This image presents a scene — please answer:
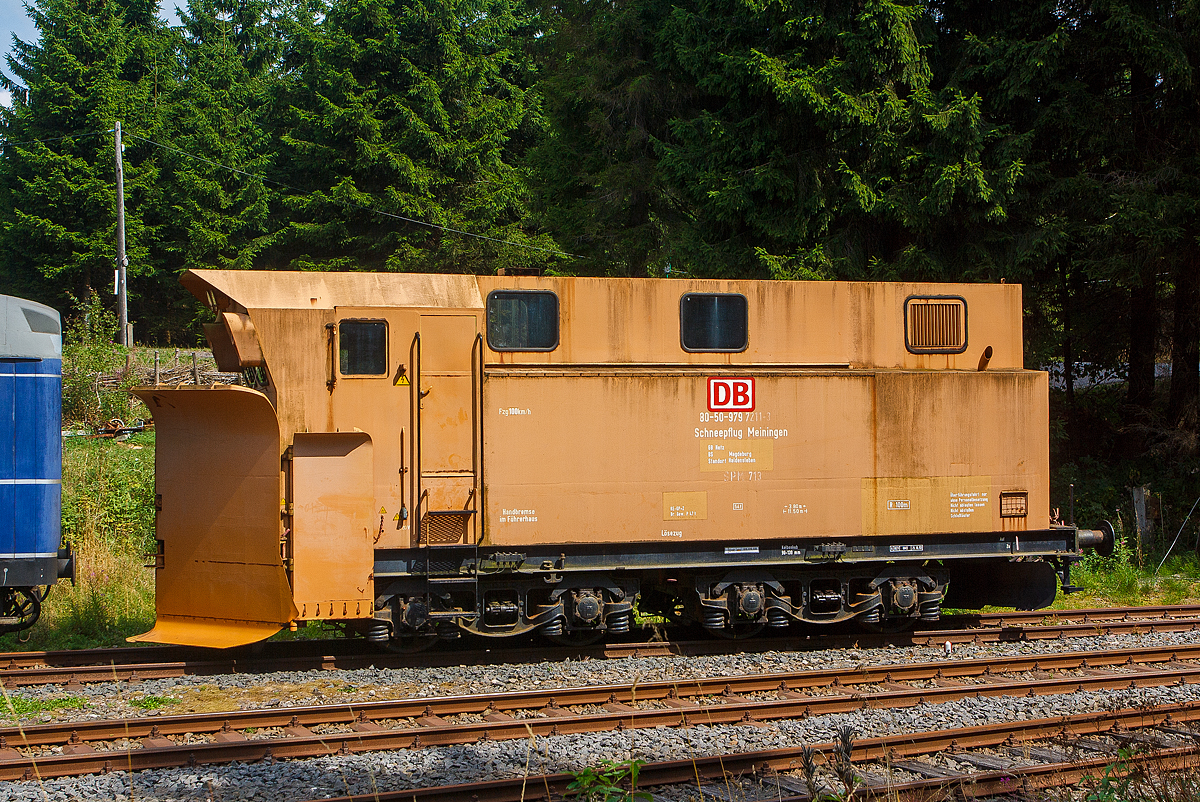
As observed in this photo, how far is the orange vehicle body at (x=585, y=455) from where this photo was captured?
880 cm

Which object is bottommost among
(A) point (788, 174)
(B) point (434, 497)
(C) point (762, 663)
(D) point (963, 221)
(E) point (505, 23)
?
(C) point (762, 663)

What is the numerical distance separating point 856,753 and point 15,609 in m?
8.50

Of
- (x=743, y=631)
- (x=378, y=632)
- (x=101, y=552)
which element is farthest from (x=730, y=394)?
(x=101, y=552)

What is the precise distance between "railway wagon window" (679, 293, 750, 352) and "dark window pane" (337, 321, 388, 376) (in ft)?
9.89

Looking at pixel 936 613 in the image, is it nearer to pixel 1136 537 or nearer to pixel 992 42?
pixel 1136 537

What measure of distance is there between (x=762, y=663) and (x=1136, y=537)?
9.90 metres

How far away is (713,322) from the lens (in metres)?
9.74

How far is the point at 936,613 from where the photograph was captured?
10.5 meters

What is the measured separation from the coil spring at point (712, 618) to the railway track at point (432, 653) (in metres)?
0.40

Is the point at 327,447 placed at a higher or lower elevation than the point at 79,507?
higher

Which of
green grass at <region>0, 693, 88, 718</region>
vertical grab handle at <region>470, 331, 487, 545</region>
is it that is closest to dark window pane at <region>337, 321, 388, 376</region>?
vertical grab handle at <region>470, 331, 487, 545</region>

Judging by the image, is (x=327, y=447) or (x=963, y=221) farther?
(x=963, y=221)

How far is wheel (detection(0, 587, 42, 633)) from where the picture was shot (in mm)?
9688

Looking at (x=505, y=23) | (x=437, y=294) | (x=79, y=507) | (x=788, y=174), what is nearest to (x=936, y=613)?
(x=437, y=294)
